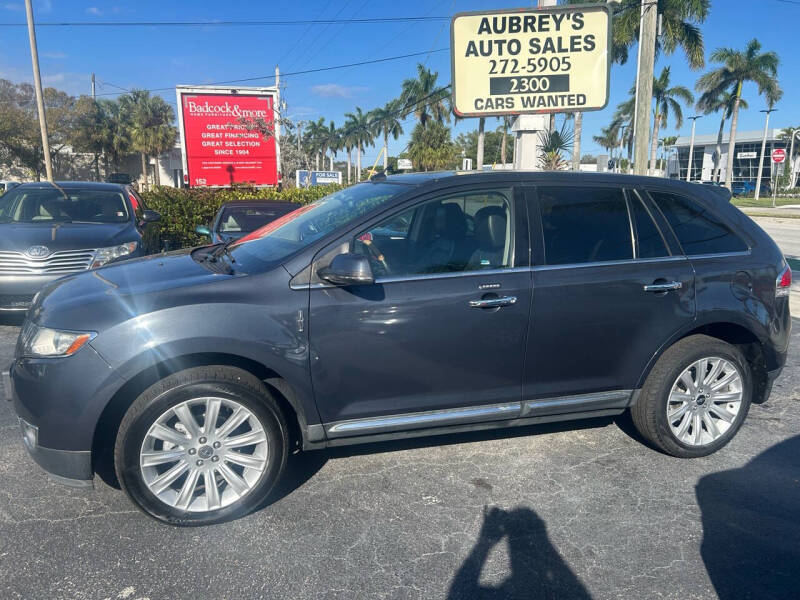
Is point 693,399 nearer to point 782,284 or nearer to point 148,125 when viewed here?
point 782,284

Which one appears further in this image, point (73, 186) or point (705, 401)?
point (73, 186)

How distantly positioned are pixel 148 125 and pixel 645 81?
4668 cm

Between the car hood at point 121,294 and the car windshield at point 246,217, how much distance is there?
517 centimetres

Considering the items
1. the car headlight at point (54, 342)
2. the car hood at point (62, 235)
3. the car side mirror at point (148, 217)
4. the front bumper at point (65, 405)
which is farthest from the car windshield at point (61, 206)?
the front bumper at point (65, 405)

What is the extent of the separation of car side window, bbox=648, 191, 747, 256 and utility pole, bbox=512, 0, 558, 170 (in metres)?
5.13

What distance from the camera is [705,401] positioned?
3744 mm

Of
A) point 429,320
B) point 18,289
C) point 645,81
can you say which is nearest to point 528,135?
point 645,81

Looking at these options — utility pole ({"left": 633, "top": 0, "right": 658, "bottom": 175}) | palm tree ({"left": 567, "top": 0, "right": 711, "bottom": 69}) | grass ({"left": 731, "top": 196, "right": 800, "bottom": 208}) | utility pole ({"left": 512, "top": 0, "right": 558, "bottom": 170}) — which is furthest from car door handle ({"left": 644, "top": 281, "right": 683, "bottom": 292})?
grass ({"left": 731, "top": 196, "right": 800, "bottom": 208})

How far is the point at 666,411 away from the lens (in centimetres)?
365

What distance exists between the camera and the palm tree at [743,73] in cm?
4253

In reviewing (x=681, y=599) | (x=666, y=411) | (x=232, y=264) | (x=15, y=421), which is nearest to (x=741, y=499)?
(x=666, y=411)

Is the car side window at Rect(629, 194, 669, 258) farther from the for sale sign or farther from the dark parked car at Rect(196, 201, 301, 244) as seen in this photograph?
the dark parked car at Rect(196, 201, 301, 244)

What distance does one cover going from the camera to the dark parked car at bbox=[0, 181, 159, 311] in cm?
613

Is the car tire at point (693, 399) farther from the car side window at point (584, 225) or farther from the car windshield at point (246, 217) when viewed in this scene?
the car windshield at point (246, 217)
